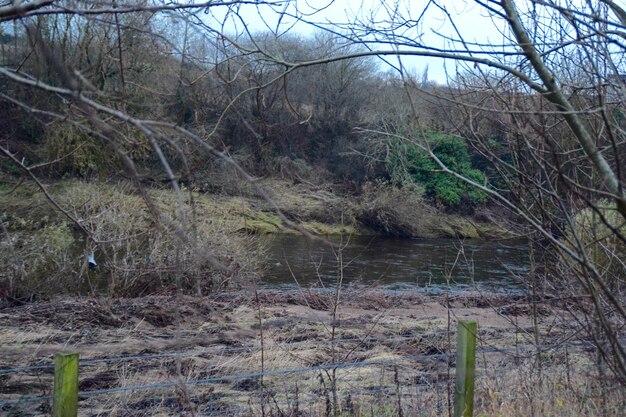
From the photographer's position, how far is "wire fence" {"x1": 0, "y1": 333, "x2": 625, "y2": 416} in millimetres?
5727

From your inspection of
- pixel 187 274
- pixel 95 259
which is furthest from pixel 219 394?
pixel 95 259

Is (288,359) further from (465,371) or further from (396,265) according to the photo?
(396,265)

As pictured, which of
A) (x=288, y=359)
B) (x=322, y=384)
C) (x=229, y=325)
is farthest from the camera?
(x=229, y=325)

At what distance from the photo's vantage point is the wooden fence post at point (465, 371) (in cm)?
570

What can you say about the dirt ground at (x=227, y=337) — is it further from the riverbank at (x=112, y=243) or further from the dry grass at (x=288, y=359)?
the riverbank at (x=112, y=243)

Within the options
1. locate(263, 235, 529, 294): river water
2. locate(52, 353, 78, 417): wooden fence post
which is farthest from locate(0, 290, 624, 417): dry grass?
locate(263, 235, 529, 294): river water

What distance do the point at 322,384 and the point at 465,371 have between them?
57.0 inches

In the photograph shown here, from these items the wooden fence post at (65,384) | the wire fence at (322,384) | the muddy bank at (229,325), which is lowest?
the muddy bank at (229,325)

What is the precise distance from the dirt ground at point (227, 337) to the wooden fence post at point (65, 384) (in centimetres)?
132

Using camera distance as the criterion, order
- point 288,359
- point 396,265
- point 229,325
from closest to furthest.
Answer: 1. point 288,359
2. point 229,325
3. point 396,265

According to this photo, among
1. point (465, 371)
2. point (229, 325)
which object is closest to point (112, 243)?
point (229, 325)

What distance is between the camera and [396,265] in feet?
72.7

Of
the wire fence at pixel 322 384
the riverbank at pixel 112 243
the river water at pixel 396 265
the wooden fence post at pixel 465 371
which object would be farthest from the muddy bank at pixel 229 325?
the river water at pixel 396 265

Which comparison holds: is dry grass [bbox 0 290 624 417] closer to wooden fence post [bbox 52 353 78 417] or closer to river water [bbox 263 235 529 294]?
wooden fence post [bbox 52 353 78 417]
